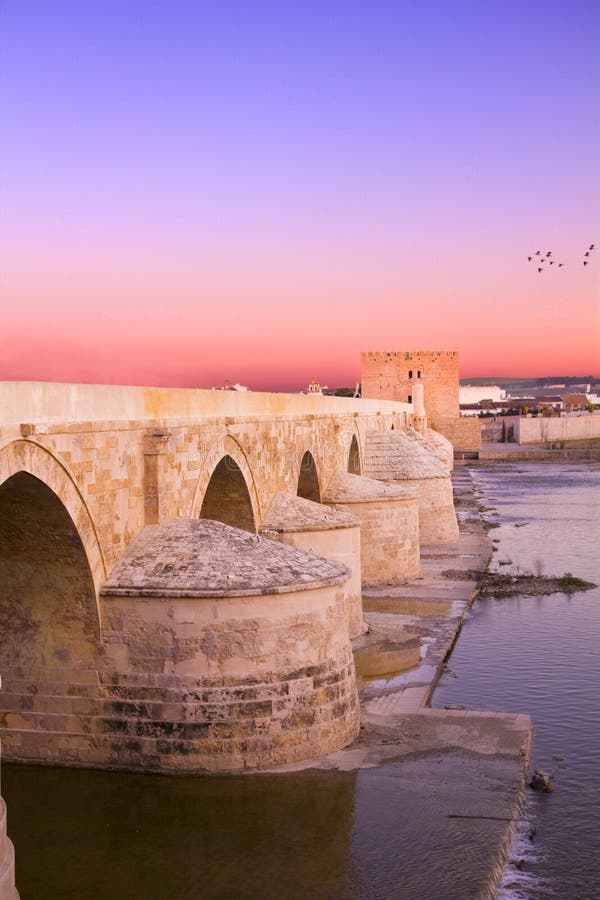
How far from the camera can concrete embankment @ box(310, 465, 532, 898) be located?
299 inches

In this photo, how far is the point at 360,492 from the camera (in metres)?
18.2

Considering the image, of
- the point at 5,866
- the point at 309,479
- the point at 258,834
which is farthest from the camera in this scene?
the point at 309,479

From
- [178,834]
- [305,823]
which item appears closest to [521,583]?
[305,823]

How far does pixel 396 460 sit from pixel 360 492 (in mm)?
5350

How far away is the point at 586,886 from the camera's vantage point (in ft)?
24.4

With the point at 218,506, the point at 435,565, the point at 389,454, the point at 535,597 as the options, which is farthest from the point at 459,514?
the point at 218,506

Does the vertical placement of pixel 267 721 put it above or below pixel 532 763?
above

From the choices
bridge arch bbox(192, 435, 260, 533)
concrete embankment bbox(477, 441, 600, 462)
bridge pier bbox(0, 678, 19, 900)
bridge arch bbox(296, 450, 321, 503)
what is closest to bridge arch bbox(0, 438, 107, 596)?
bridge pier bbox(0, 678, 19, 900)

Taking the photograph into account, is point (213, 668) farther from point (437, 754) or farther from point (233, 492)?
point (233, 492)

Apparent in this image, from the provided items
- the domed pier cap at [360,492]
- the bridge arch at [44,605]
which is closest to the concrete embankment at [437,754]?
the bridge arch at [44,605]

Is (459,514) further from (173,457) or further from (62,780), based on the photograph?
(62,780)

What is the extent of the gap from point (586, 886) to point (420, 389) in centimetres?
3884

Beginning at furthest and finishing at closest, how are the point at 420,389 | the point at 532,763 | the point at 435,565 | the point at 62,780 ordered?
the point at 420,389
the point at 435,565
the point at 532,763
the point at 62,780

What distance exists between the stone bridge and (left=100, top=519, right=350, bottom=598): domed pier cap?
2 centimetres
